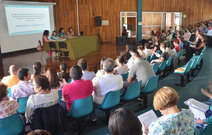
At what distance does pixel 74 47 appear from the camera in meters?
7.79

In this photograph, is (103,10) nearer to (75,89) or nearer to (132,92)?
(132,92)

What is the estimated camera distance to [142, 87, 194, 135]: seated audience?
1536 mm

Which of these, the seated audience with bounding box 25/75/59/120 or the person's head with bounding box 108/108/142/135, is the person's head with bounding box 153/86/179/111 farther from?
the seated audience with bounding box 25/75/59/120

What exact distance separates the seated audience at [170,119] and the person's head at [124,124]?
1.16 ft

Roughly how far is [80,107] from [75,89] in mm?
278

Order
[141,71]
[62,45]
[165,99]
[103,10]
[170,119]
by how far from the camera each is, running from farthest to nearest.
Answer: [103,10] → [62,45] → [141,71] → [165,99] → [170,119]

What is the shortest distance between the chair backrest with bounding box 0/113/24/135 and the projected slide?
821 cm

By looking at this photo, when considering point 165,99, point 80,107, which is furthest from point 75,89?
point 165,99

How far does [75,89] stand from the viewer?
2711 mm

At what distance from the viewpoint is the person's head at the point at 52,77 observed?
295 centimetres

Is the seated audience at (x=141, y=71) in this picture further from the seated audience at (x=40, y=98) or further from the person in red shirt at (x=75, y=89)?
the seated audience at (x=40, y=98)

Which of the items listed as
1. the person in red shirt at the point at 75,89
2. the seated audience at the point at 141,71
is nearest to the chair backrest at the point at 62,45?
the seated audience at the point at 141,71

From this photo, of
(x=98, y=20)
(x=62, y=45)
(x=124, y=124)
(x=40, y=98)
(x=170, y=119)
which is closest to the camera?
(x=124, y=124)

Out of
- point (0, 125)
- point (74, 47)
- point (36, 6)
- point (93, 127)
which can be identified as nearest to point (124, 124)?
point (0, 125)
